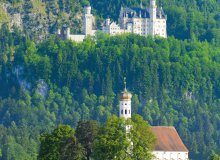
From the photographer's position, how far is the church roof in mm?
164375

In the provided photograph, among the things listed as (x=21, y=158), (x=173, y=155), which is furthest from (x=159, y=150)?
(x=21, y=158)

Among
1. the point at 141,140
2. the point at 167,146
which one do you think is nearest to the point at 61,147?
the point at 141,140

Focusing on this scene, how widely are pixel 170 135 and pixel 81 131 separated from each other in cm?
1068

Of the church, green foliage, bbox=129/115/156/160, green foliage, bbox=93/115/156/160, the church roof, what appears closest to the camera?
green foliage, bbox=93/115/156/160

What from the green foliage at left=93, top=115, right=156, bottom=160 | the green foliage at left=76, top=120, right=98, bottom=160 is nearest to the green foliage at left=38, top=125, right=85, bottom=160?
the green foliage at left=76, top=120, right=98, bottom=160

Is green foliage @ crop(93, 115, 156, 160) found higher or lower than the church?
higher

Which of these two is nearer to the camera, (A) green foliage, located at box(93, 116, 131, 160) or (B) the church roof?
(A) green foliage, located at box(93, 116, 131, 160)

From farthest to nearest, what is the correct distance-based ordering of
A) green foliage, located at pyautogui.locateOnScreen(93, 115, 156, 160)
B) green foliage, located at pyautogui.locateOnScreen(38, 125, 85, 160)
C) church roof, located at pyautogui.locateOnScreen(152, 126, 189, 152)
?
church roof, located at pyautogui.locateOnScreen(152, 126, 189, 152)
green foliage, located at pyautogui.locateOnScreen(38, 125, 85, 160)
green foliage, located at pyautogui.locateOnScreen(93, 115, 156, 160)

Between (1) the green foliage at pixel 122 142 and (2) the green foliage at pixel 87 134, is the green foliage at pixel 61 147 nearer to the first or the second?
(2) the green foliage at pixel 87 134

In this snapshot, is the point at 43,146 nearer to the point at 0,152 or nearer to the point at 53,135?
the point at 53,135

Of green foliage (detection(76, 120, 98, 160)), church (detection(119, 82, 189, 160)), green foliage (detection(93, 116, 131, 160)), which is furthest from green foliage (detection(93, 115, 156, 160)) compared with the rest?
church (detection(119, 82, 189, 160))

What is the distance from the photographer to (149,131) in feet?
515

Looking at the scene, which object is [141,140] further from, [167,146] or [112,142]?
[167,146]

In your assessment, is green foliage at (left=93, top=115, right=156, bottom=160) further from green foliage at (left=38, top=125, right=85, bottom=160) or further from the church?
the church
